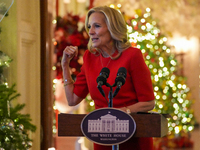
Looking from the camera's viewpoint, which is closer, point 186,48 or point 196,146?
point 196,146

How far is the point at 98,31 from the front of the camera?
1604mm

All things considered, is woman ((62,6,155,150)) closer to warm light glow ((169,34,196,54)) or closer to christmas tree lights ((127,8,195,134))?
christmas tree lights ((127,8,195,134))

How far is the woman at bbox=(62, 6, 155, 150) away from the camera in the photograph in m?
1.56

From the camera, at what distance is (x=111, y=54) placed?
5.50ft

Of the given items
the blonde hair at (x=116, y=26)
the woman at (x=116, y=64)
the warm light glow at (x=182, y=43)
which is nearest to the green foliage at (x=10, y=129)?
the woman at (x=116, y=64)

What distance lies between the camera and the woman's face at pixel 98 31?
161 centimetres

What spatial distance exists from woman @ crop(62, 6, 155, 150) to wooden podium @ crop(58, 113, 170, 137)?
0.25 metres

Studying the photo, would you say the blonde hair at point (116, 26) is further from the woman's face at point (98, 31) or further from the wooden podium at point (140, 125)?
the wooden podium at point (140, 125)

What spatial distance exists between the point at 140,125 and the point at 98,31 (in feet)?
1.89

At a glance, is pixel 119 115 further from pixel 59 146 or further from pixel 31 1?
pixel 59 146

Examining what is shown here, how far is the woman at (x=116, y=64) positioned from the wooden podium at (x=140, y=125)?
250 millimetres

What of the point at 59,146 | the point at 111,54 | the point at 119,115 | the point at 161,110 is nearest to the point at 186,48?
the point at 161,110

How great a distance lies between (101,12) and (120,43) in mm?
180

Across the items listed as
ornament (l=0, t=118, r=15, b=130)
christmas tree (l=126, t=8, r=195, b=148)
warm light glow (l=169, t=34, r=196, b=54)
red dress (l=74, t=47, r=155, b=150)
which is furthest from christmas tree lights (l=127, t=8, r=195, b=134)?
ornament (l=0, t=118, r=15, b=130)
